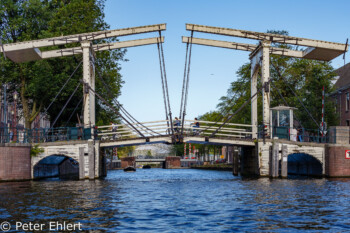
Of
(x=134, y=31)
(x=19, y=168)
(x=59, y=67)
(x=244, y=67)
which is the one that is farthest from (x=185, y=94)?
(x=244, y=67)

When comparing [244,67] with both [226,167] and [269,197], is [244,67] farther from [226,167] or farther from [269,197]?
[269,197]

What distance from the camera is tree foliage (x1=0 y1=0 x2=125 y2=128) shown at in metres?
30.7

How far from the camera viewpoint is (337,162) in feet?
82.2

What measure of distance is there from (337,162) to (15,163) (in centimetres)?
1691

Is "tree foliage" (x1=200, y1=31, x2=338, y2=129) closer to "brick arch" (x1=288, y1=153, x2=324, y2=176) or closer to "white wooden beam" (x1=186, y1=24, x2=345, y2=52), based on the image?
"brick arch" (x1=288, y1=153, x2=324, y2=176)

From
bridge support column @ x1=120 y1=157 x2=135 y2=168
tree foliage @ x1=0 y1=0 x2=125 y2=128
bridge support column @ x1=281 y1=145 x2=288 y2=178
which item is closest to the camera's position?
bridge support column @ x1=281 y1=145 x2=288 y2=178

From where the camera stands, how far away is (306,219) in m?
10.1

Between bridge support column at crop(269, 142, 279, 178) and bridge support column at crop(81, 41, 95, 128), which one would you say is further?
bridge support column at crop(81, 41, 95, 128)

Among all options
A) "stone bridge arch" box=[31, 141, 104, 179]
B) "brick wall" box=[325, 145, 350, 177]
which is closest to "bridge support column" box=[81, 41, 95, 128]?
"stone bridge arch" box=[31, 141, 104, 179]

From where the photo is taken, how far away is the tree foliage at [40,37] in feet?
101

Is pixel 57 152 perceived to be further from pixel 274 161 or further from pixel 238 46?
pixel 238 46

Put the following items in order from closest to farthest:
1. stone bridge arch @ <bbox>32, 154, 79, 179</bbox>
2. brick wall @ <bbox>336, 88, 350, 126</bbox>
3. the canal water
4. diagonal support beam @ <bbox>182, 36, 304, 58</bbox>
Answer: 1. the canal water
2. diagonal support beam @ <bbox>182, 36, 304, 58</bbox>
3. stone bridge arch @ <bbox>32, 154, 79, 179</bbox>
4. brick wall @ <bbox>336, 88, 350, 126</bbox>

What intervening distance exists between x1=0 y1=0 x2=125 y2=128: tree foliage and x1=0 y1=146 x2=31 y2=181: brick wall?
22.7ft

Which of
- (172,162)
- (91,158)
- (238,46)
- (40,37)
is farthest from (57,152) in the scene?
(172,162)
